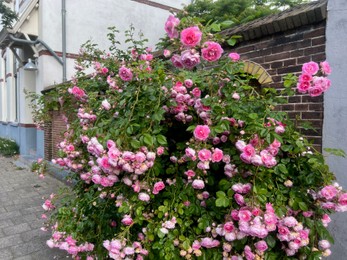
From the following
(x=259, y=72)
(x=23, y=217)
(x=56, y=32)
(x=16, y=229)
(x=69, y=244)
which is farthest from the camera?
(x=56, y=32)

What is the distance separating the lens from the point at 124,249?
1.77 m

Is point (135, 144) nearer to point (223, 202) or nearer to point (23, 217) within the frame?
point (223, 202)

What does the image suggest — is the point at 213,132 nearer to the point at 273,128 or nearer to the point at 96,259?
the point at 273,128

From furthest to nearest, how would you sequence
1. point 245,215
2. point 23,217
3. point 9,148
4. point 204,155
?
point 9,148, point 23,217, point 204,155, point 245,215

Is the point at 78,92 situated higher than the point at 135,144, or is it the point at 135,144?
the point at 78,92

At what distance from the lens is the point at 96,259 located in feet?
7.72

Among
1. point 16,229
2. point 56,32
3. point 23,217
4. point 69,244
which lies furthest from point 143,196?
point 56,32

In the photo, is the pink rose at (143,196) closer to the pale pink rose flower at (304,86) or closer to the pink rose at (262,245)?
the pink rose at (262,245)

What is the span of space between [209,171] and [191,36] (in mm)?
949

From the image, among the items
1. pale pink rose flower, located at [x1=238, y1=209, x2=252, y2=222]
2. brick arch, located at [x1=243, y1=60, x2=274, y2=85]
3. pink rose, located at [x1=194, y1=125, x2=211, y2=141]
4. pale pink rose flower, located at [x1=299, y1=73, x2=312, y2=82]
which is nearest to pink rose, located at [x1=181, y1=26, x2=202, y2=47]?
pink rose, located at [x1=194, y1=125, x2=211, y2=141]

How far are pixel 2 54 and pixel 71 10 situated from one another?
719cm

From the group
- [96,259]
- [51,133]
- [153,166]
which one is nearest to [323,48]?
Answer: [153,166]

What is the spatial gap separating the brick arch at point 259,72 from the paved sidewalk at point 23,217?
3.13m

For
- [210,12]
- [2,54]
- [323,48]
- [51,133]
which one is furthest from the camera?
[2,54]
